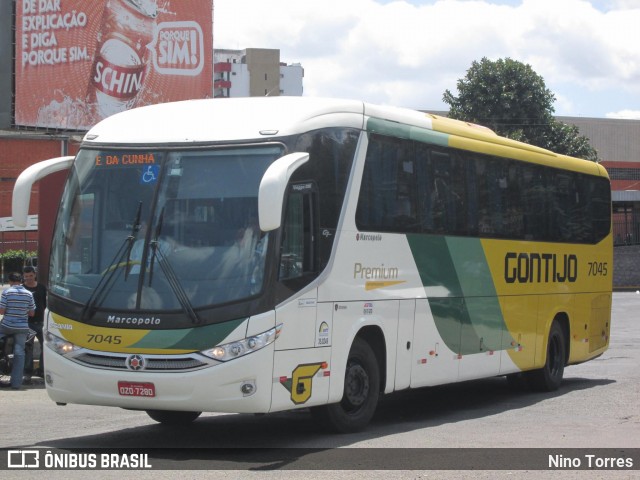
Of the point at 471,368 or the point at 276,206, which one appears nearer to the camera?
the point at 276,206

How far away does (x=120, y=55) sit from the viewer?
4162 centimetres

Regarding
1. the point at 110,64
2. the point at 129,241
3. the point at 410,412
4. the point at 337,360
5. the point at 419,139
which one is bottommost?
the point at 410,412

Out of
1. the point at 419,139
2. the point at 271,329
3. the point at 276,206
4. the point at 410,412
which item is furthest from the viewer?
the point at 410,412

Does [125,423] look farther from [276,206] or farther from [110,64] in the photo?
[110,64]

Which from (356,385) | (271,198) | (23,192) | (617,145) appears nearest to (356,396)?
(356,385)

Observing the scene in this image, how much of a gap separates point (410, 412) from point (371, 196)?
3539 mm

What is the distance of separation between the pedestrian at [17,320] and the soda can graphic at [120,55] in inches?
1007

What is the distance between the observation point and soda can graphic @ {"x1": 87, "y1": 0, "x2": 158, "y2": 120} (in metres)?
→ 41.2

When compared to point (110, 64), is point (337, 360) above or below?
below

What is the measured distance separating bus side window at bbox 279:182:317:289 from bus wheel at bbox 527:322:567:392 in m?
7.09

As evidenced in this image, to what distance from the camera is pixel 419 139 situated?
13508 millimetres

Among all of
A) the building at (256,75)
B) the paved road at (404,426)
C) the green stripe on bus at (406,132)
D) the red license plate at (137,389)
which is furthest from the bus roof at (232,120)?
the building at (256,75)

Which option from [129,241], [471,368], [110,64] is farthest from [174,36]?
[129,241]

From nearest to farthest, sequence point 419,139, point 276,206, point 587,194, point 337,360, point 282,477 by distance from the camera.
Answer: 1. point 282,477
2. point 276,206
3. point 337,360
4. point 419,139
5. point 587,194
